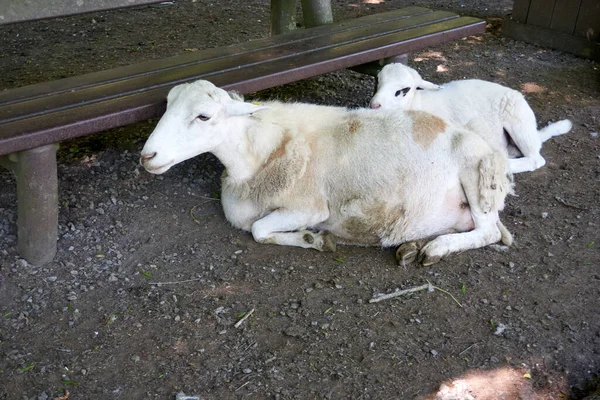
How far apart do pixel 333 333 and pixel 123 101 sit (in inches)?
69.6

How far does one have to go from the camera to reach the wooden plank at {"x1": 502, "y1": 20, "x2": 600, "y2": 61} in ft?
23.9

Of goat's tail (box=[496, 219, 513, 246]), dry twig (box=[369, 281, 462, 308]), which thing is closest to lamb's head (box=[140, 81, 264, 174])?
dry twig (box=[369, 281, 462, 308])

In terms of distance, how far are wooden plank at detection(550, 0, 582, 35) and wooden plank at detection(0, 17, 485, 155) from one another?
8.42ft

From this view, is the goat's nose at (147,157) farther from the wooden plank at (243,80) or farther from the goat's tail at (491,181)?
the goat's tail at (491,181)

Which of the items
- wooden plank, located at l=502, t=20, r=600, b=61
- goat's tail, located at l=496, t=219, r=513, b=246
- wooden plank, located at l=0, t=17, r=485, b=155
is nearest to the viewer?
wooden plank, located at l=0, t=17, r=485, b=155

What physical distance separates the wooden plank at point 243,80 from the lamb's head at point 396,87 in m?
0.17

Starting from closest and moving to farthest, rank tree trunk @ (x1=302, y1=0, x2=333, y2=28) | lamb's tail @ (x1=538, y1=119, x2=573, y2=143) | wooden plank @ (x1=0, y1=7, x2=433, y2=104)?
wooden plank @ (x1=0, y1=7, x2=433, y2=104), lamb's tail @ (x1=538, y1=119, x2=573, y2=143), tree trunk @ (x1=302, y1=0, x2=333, y2=28)

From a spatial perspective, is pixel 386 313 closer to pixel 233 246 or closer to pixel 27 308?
pixel 233 246

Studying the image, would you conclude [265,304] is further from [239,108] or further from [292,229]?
[239,108]

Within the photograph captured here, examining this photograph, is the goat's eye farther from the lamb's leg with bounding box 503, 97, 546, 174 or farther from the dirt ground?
the dirt ground

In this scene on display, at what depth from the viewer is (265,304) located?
3.60m

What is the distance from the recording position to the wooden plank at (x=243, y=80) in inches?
132

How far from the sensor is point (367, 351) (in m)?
3.27

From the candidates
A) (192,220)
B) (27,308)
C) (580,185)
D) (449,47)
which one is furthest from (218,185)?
(449,47)
